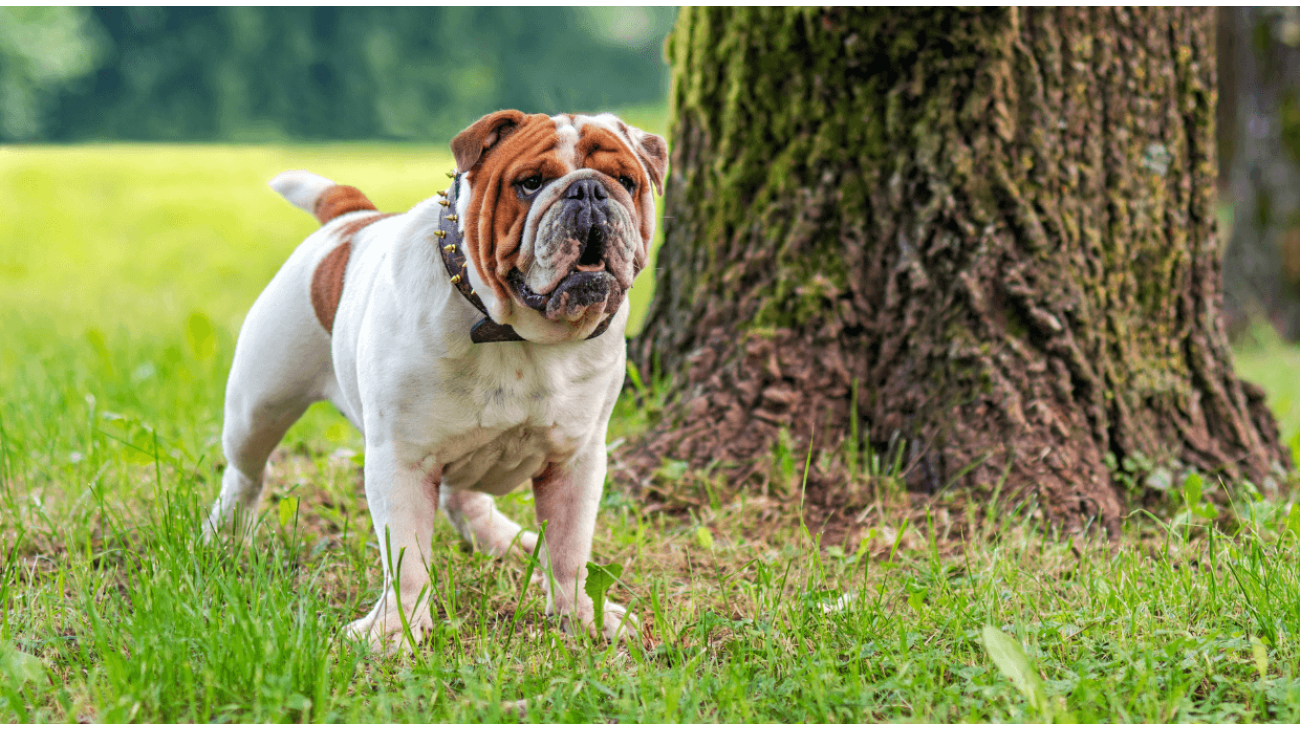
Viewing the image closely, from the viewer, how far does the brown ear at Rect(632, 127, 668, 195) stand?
2.29m

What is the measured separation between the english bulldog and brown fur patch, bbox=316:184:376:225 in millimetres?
357

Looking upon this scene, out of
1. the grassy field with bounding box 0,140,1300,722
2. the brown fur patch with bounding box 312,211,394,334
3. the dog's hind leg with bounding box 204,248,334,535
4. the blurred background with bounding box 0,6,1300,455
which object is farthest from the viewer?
the blurred background with bounding box 0,6,1300,455

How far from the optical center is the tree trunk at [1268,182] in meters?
8.81

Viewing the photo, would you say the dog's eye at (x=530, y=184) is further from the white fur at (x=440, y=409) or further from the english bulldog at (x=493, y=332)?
the white fur at (x=440, y=409)

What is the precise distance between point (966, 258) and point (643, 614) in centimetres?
160

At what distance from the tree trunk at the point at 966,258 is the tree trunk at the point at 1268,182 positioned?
6.33 m

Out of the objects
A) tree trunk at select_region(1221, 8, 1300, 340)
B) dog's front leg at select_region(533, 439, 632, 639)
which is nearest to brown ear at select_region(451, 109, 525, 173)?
dog's front leg at select_region(533, 439, 632, 639)

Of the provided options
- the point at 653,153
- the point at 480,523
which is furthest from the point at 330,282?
the point at 653,153

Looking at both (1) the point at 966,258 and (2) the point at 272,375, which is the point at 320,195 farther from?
(1) the point at 966,258

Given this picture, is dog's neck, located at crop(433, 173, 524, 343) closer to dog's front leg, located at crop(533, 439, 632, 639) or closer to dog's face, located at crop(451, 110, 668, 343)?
dog's face, located at crop(451, 110, 668, 343)

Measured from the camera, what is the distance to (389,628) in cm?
226

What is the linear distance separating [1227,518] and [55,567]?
3.54 m

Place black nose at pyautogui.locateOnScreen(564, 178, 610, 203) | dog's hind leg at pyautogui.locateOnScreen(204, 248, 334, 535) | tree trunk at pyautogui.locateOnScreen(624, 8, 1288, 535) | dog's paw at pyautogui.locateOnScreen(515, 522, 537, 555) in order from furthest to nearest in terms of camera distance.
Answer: tree trunk at pyautogui.locateOnScreen(624, 8, 1288, 535) < dog's paw at pyautogui.locateOnScreen(515, 522, 537, 555) < dog's hind leg at pyautogui.locateOnScreen(204, 248, 334, 535) < black nose at pyautogui.locateOnScreen(564, 178, 610, 203)

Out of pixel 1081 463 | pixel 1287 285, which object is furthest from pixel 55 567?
pixel 1287 285
